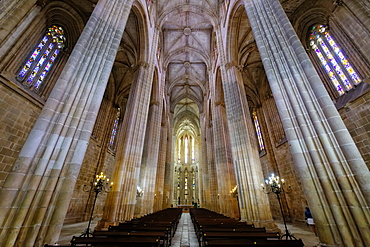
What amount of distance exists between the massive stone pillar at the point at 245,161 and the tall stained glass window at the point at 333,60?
531cm

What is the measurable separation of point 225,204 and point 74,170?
1098cm

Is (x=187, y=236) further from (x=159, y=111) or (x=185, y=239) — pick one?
(x=159, y=111)

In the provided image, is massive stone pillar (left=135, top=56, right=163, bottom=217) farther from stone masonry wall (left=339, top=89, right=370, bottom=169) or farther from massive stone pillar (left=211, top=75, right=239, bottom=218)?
stone masonry wall (left=339, top=89, right=370, bottom=169)

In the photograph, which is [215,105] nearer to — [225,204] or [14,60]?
[225,204]

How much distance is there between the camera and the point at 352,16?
24.3 ft

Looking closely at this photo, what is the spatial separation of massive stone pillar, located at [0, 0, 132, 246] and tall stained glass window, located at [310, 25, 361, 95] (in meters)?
11.8

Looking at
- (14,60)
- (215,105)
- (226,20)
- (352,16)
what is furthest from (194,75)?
(14,60)

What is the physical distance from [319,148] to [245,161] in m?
4.36

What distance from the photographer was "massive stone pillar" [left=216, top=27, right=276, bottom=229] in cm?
684

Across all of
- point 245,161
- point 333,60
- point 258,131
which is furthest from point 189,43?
point 245,161

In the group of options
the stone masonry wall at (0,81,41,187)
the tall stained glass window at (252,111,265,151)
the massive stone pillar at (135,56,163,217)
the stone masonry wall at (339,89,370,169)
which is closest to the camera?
the stone masonry wall at (0,81,41,187)

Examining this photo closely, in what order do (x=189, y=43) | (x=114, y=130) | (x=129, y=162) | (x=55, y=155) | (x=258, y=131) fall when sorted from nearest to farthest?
(x=55, y=155) → (x=129, y=162) → (x=114, y=130) → (x=258, y=131) → (x=189, y=43)

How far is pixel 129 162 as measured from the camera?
787 cm

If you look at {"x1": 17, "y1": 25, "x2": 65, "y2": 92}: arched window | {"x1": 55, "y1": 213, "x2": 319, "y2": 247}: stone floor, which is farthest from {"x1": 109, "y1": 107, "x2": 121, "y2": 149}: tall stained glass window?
{"x1": 55, "y1": 213, "x2": 319, "y2": 247}: stone floor
